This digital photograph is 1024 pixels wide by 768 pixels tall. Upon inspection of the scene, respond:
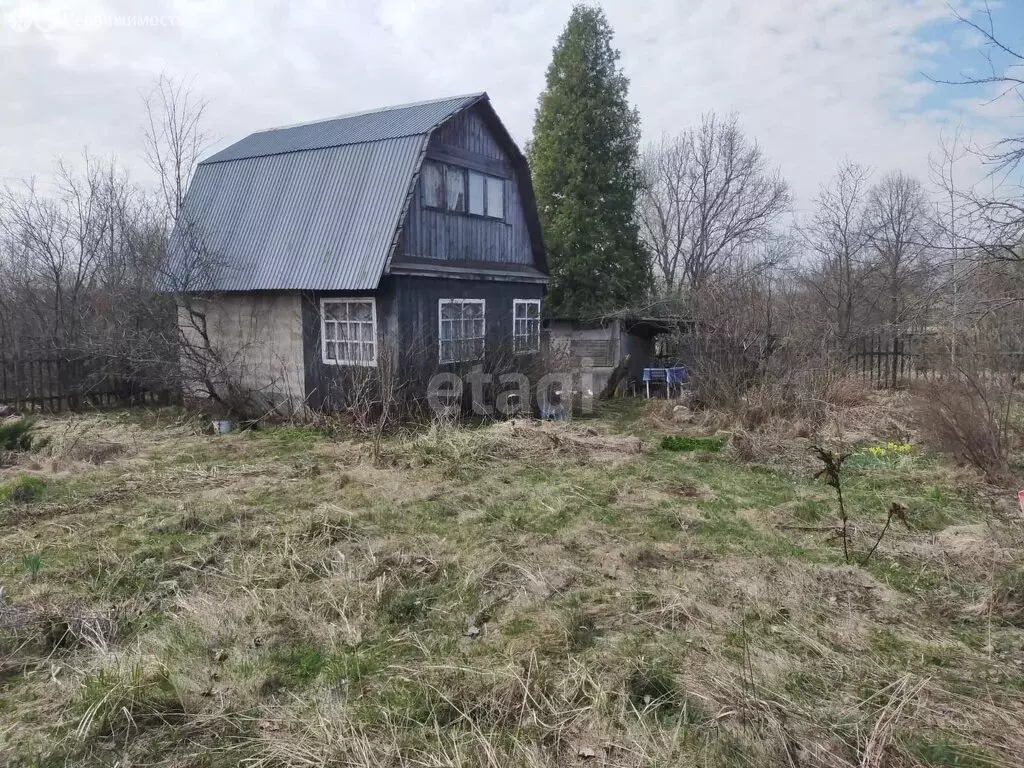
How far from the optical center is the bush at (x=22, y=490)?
681cm

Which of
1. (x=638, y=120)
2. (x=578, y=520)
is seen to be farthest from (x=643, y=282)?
(x=578, y=520)

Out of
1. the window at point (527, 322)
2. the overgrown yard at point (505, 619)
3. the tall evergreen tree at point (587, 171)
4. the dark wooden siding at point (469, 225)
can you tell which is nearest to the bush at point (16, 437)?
the overgrown yard at point (505, 619)

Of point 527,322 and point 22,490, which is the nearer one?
point 22,490

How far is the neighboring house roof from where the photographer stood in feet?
38.4

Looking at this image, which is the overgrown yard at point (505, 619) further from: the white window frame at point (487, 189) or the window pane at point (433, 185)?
the white window frame at point (487, 189)

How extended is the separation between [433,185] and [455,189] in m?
0.78

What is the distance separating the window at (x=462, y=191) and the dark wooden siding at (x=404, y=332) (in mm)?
1513

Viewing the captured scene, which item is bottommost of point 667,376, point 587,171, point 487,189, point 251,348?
point 667,376

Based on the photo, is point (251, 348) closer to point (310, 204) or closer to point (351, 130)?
point (310, 204)

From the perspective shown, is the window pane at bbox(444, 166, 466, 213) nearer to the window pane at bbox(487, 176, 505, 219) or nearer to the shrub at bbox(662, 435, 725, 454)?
the window pane at bbox(487, 176, 505, 219)

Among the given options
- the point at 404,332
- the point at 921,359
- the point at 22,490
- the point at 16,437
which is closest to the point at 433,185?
the point at 404,332

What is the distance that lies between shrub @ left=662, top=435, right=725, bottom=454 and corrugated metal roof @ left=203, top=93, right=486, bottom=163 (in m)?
6.95

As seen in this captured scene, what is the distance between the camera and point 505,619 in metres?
→ 4.27
